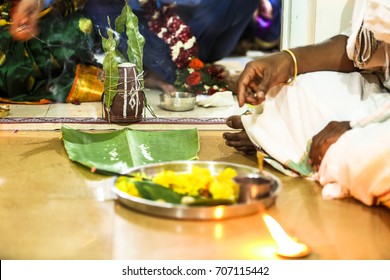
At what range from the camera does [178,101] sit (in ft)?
10.1

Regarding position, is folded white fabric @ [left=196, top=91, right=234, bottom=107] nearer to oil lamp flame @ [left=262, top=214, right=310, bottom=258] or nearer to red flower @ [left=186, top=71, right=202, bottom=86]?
red flower @ [left=186, top=71, right=202, bottom=86]

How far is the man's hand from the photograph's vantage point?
1854 millimetres

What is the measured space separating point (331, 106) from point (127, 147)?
726 millimetres

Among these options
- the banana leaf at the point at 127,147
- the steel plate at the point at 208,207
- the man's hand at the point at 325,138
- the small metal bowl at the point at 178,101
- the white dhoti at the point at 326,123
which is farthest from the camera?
the small metal bowl at the point at 178,101

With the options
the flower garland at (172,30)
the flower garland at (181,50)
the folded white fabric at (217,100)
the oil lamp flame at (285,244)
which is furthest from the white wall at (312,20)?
the oil lamp flame at (285,244)

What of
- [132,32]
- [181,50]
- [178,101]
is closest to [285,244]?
[132,32]

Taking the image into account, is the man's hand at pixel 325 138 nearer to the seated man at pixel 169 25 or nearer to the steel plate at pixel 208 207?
the steel plate at pixel 208 207

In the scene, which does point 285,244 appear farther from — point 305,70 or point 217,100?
point 217,100

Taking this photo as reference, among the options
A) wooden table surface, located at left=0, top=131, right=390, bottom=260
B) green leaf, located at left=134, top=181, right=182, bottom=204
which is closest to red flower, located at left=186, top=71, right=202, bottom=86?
wooden table surface, located at left=0, top=131, right=390, bottom=260

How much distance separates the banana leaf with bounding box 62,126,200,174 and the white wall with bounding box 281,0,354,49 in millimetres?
812

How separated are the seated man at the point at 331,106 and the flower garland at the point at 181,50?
131 cm

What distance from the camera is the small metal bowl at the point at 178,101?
3.09 metres
